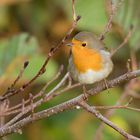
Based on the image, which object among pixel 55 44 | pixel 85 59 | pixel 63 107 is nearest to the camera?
pixel 63 107

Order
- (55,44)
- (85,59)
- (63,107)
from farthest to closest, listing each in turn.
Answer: (55,44) < (85,59) < (63,107)

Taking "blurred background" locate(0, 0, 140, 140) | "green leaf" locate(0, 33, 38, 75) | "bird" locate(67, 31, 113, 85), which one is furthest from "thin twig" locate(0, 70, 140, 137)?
"green leaf" locate(0, 33, 38, 75)

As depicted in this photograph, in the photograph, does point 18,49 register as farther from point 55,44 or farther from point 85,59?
point 85,59

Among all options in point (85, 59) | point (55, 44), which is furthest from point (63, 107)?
point (55, 44)

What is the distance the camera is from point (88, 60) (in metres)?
2.39

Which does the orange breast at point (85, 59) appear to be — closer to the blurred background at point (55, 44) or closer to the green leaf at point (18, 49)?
the blurred background at point (55, 44)

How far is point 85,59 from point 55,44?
0.48 metres

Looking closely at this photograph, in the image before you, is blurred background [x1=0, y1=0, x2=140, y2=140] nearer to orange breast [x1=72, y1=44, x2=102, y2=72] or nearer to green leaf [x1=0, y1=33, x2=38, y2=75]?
green leaf [x1=0, y1=33, x2=38, y2=75]

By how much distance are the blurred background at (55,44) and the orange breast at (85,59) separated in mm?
220

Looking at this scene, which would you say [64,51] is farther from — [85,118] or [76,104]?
[76,104]

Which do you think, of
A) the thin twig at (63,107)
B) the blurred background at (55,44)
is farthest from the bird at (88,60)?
the thin twig at (63,107)

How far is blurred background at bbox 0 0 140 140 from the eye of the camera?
2.86 meters

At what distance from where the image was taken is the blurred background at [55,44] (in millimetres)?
2855

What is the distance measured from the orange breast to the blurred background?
22cm
